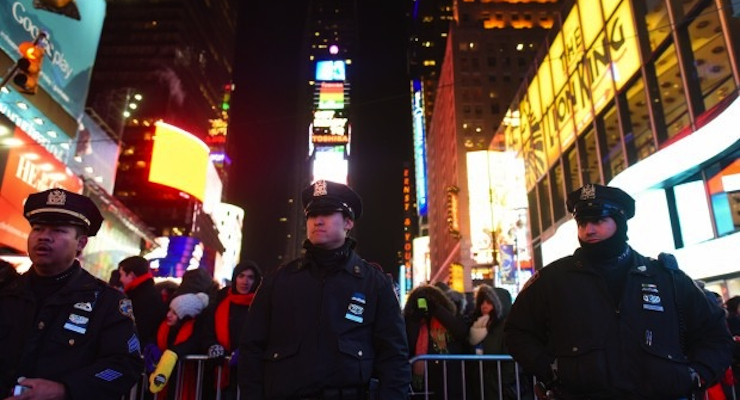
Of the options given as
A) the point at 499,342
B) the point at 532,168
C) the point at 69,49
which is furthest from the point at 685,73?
the point at 69,49

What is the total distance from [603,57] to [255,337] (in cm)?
2098

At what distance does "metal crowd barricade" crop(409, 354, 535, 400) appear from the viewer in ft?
17.7

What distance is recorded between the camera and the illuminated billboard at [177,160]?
2658 centimetres

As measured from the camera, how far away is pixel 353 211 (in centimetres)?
344

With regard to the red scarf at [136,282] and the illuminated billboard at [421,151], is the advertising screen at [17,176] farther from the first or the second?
the illuminated billboard at [421,151]

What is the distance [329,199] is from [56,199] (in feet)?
5.62

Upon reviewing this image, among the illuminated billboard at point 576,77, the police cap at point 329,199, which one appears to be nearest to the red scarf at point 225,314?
the police cap at point 329,199

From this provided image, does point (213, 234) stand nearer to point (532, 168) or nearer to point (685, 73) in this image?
point (532, 168)

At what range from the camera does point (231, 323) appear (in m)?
5.20

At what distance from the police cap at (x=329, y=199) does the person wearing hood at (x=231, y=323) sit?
2.35 metres

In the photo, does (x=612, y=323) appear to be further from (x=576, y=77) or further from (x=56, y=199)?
(x=576, y=77)

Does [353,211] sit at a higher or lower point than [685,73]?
lower

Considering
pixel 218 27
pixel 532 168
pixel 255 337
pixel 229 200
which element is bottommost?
pixel 255 337

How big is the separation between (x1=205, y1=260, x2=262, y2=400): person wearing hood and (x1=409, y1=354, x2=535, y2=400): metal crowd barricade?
1950 millimetres
